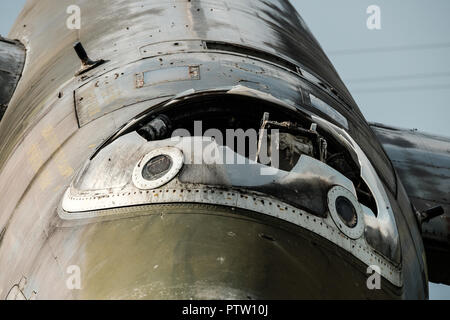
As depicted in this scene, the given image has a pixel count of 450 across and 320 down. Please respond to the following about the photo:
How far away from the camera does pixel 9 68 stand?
42.5ft

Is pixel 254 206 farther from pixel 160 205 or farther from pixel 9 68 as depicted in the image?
pixel 9 68

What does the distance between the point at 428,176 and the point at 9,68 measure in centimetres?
673

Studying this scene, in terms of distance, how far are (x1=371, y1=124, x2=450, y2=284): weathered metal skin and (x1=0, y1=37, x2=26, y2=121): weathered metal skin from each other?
5.96 m

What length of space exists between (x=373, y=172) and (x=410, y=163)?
5203mm

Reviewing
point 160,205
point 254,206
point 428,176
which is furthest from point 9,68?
point 254,206

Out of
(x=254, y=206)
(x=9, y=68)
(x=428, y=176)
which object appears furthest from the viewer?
(x=9, y=68)

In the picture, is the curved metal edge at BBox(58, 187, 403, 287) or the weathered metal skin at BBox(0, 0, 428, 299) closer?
the weathered metal skin at BBox(0, 0, 428, 299)

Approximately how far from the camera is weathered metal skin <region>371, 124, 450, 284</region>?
11.5 m

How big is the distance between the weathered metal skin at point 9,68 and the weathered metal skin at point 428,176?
5964 mm

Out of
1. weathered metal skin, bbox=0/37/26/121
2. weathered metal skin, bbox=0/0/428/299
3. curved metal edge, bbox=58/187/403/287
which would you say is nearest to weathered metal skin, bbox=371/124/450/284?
weathered metal skin, bbox=0/0/428/299

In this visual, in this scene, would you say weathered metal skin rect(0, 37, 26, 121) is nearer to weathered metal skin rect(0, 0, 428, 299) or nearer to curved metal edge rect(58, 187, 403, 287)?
weathered metal skin rect(0, 0, 428, 299)

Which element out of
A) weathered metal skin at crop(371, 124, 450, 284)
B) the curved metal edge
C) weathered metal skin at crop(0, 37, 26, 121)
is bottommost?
the curved metal edge
